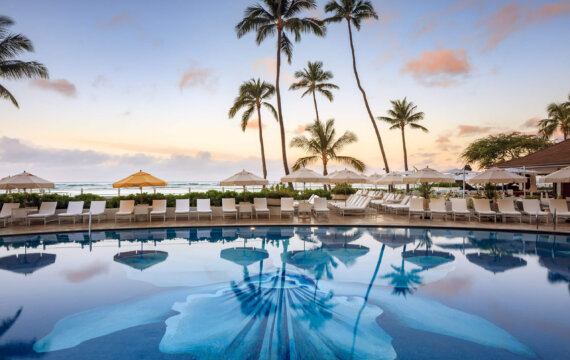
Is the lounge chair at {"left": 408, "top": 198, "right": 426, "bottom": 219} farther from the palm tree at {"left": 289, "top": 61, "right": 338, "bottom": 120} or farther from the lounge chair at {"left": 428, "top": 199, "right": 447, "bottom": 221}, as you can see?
the palm tree at {"left": 289, "top": 61, "right": 338, "bottom": 120}

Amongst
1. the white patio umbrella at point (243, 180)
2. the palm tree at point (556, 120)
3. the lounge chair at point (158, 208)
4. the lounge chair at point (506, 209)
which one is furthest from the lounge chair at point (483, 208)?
the palm tree at point (556, 120)

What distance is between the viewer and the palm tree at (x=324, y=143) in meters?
24.8

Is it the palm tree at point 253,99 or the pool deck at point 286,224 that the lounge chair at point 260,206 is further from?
the palm tree at point 253,99

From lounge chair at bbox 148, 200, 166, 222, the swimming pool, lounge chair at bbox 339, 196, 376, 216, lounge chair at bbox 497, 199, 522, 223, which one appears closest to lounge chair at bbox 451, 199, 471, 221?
lounge chair at bbox 497, 199, 522, 223

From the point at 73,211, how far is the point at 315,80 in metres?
19.7

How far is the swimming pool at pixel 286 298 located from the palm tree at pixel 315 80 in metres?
18.2

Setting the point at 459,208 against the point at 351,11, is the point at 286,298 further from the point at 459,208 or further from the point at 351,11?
the point at 351,11

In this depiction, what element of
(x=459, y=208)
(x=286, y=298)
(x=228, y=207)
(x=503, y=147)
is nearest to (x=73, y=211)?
(x=228, y=207)

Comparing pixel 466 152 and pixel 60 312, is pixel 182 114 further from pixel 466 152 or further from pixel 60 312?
pixel 466 152

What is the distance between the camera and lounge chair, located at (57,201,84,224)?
38.1 feet

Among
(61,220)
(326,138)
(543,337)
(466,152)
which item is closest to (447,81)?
(326,138)

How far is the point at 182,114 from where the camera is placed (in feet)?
66.9

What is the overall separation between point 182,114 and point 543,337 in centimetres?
2071

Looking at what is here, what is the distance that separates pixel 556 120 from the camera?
32.3 meters
